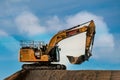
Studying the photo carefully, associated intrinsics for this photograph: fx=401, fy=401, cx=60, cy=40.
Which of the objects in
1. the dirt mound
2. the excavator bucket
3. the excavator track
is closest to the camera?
the dirt mound

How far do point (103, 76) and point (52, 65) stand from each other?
9710 mm

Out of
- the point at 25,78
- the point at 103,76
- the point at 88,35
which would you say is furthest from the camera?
the point at 88,35

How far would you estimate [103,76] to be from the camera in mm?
35938

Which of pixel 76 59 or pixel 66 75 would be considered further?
pixel 76 59

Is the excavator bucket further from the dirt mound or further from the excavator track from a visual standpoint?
the dirt mound

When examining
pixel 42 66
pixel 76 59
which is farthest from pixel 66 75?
pixel 42 66

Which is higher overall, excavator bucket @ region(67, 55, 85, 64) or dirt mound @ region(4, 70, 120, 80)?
excavator bucket @ region(67, 55, 85, 64)

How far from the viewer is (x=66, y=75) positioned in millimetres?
37844

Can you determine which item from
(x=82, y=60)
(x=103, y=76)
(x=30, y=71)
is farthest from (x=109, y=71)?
(x=30, y=71)

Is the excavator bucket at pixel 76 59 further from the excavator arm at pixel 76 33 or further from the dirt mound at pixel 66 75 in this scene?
the dirt mound at pixel 66 75

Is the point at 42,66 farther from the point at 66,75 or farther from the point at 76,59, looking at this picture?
the point at 66,75

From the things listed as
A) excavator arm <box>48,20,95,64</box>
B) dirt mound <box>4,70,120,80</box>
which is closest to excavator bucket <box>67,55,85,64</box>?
excavator arm <box>48,20,95,64</box>

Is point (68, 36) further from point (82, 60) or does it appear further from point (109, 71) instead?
point (109, 71)

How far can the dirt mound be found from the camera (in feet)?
118
